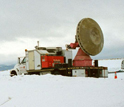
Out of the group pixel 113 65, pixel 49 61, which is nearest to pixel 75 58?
pixel 49 61

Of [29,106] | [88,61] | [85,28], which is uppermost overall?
[85,28]

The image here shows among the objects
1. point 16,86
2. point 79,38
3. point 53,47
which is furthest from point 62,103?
point 53,47

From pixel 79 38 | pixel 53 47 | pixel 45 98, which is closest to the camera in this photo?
pixel 45 98

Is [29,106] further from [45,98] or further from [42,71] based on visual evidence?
[42,71]

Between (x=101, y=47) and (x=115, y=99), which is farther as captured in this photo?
(x=101, y=47)

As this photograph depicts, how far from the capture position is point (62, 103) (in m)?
6.17

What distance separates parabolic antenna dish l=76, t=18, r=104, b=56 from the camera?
1496 cm

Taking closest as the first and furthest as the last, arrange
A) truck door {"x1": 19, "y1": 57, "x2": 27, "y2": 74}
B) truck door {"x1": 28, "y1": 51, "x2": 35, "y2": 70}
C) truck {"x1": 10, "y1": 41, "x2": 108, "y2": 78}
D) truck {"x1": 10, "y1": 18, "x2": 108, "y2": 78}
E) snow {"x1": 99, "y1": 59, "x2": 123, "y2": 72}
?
truck {"x1": 10, "y1": 41, "x2": 108, "y2": 78}, truck {"x1": 10, "y1": 18, "x2": 108, "y2": 78}, truck door {"x1": 28, "y1": 51, "x2": 35, "y2": 70}, truck door {"x1": 19, "y1": 57, "x2": 27, "y2": 74}, snow {"x1": 99, "y1": 59, "x2": 123, "y2": 72}

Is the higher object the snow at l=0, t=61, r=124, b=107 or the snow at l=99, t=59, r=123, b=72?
the snow at l=0, t=61, r=124, b=107

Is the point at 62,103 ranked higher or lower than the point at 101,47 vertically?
lower

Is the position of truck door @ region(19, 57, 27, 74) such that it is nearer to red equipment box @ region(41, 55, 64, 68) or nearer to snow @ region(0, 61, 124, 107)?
red equipment box @ region(41, 55, 64, 68)

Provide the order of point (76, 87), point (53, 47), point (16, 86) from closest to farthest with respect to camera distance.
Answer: point (76, 87), point (16, 86), point (53, 47)

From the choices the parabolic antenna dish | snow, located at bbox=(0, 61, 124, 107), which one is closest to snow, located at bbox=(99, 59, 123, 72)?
the parabolic antenna dish

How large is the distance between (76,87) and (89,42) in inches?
315
